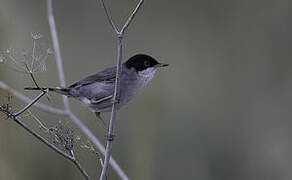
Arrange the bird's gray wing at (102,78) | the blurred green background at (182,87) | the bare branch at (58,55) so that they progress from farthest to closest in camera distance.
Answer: the blurred green background at (182,87)
the bird's gray wing at (102,78)
the bare branch at (58,55)

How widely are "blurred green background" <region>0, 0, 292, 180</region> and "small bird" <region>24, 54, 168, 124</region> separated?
0.80 m

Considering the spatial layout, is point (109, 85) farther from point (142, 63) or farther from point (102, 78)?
point (142, 63)

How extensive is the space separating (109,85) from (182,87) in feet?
16.0

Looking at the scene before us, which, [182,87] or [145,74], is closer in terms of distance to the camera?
[145,74]

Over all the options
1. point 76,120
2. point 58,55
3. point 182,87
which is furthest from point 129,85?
point 182,87

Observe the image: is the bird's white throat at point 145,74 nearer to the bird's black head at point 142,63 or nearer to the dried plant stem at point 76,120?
the bird's black head at point 142,63

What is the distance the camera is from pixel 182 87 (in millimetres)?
10258

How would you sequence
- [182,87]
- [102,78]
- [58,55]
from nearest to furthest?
1. [58,55]
2. [102,78]
3. [182,87]

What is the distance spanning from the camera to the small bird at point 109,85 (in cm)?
540

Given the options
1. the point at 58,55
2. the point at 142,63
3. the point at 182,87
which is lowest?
the point at 182,87

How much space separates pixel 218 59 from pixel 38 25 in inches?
154

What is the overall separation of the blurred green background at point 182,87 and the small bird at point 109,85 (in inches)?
31.6

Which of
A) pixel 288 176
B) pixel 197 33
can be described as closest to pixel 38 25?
pixel 197 33

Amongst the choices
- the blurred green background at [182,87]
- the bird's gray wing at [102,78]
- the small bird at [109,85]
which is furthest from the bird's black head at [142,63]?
the blurred green background at [182,87]
